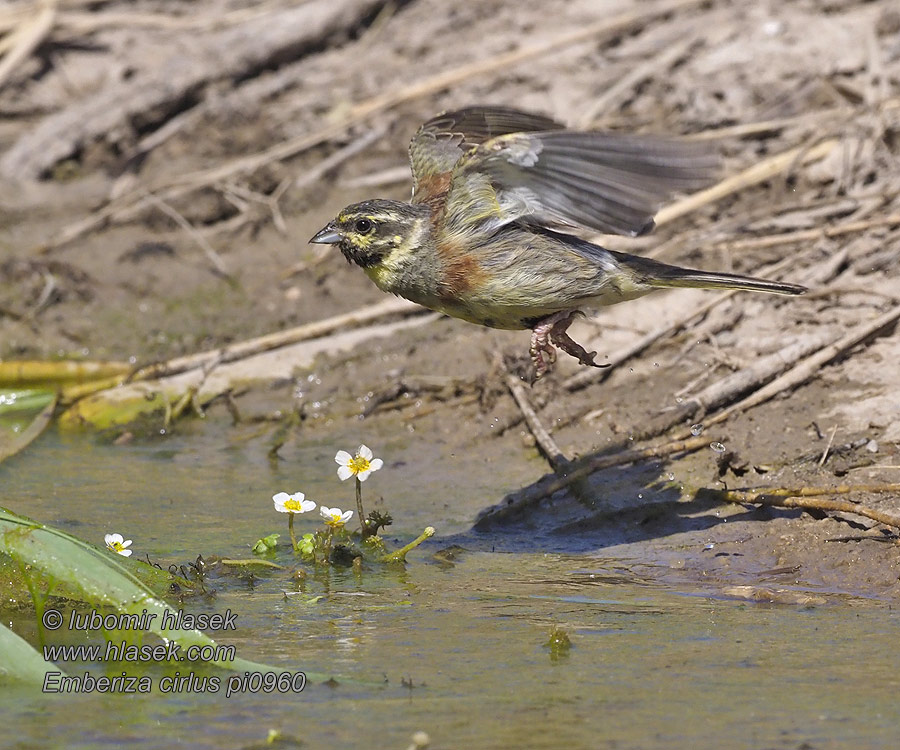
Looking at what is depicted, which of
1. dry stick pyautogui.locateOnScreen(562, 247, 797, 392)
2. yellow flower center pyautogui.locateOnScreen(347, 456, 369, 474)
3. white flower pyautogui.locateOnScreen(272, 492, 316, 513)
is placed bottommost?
white flower pyautogui.locateOnScreen(272, 492, 316, 513)

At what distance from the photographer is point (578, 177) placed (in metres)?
4.74

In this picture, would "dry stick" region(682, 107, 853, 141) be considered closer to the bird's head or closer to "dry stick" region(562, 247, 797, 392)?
"dry stick" region(562, 247, 797, 392)

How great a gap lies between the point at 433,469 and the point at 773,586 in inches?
78.8

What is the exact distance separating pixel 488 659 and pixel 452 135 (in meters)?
2.75

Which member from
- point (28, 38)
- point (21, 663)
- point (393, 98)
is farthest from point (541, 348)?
point (28, 38)

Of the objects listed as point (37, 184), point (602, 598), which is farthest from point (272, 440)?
point (37, 184)

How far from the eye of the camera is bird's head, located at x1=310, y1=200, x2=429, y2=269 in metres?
5.18

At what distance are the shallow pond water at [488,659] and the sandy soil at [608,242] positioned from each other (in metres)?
0.39

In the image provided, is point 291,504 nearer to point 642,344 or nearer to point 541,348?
point 541,348

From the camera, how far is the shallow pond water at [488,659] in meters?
3.44

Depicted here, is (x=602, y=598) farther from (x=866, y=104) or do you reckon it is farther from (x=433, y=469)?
(x=866, y=104)

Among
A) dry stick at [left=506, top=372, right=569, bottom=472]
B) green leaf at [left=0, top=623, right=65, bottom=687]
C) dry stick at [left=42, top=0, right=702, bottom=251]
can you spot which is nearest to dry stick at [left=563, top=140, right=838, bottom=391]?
dry stick at [left=506, top=372, right=569, bottom=472]

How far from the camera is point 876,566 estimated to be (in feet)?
15.4

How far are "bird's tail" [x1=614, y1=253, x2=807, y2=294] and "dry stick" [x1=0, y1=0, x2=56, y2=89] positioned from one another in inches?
251
